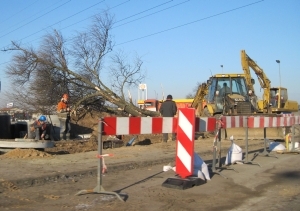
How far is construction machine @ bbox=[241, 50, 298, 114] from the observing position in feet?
71.3

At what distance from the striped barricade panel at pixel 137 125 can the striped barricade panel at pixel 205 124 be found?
0.63 meters

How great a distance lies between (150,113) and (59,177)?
13.7m

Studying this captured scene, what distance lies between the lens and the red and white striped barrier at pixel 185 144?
7.56m

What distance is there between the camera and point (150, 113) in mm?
21578

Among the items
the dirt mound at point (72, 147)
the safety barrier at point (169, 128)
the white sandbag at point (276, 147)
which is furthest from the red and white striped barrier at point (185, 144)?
the white sandbag at point (276, 147)

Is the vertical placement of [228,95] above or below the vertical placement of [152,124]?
above

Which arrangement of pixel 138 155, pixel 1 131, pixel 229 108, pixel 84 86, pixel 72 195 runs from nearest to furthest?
pixel 72 195, pixel 138 155, pixel 1 131, pixel 229 108, pixel 84 86

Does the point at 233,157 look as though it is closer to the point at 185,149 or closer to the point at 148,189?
the point at 185,149

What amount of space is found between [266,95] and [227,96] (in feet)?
9.36

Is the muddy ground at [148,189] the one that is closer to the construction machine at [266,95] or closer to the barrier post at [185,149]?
the barrier post at [185,149]

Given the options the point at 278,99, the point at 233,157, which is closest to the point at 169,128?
the point at 233,157

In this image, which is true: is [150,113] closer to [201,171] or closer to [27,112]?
[27,112]

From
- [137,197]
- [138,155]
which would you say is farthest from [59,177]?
[138,155]

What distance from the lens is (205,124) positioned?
8.76m
